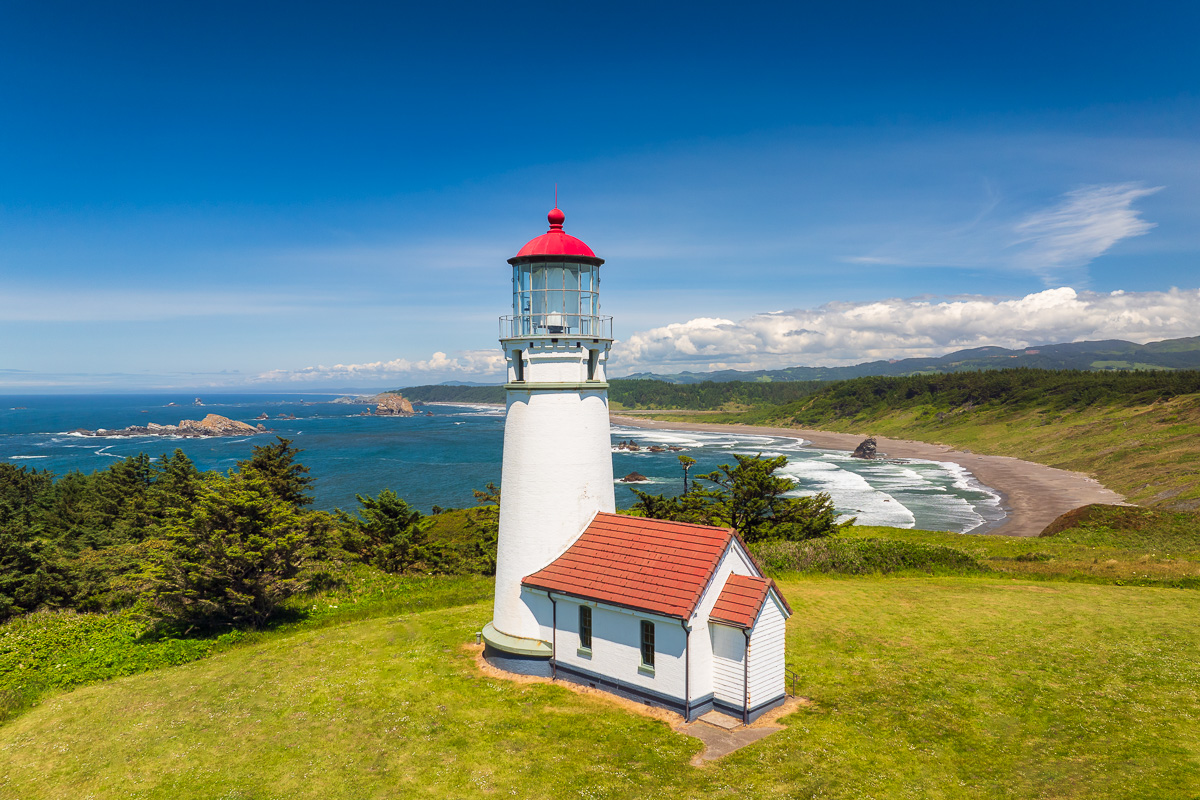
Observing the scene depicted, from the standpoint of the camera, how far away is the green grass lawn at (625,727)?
355 inches

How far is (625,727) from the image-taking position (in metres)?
10.7

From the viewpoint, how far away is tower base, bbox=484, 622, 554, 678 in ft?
41.8

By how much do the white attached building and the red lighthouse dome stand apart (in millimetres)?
29

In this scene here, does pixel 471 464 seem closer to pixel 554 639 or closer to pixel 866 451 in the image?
pixel 866 451

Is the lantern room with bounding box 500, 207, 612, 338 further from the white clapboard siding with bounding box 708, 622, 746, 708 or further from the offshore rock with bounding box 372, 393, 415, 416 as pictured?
the offshore rock with bounding box 372, 393, 415, 416

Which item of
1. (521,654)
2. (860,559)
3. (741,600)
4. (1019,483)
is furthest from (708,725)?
(1019,483)

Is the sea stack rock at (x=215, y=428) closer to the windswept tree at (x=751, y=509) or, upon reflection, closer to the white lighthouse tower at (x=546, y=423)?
the windswept tree at (x=751, y=509)

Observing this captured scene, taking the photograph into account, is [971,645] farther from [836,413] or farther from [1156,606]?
[836,413]

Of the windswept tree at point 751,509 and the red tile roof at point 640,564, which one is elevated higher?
the red tile roof at point 640,564

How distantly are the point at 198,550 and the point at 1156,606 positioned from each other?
25.1 metres

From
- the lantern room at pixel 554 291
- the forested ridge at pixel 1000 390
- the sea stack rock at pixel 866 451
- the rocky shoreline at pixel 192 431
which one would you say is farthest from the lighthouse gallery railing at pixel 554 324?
the rocky shoreline at pixel 192 431

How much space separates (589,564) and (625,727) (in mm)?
3029

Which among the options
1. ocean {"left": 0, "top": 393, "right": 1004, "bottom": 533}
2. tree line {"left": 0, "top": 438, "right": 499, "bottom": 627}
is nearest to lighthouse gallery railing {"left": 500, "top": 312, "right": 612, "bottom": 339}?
tree line {"left": 0, "top": 438, "right": 499, "bottom": 627}

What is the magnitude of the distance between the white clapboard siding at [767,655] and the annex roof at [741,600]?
8.7 inches
